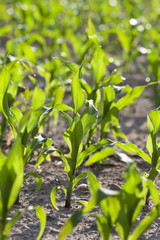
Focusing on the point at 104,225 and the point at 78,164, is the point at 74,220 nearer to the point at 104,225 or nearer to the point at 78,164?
the point at 104,225

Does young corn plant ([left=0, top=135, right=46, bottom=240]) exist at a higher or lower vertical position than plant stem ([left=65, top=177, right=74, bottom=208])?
higher

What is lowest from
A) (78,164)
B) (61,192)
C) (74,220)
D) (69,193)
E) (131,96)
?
(61,192)

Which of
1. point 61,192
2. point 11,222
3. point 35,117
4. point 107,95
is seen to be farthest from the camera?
point 107,95

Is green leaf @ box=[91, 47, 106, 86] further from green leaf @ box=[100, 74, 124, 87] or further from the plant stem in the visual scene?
the plant stem

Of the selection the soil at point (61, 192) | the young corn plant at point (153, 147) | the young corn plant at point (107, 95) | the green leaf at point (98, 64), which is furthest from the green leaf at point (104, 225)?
the green leaf at point (98, 64)

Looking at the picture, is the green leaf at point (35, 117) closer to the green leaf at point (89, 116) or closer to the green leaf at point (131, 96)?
the green leaf at point (89, 116)

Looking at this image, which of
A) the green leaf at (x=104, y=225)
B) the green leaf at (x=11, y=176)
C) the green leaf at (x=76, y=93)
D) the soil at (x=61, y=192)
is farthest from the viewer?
the green leaf at (x=76, y=93)

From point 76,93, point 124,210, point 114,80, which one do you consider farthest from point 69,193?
point 114,80

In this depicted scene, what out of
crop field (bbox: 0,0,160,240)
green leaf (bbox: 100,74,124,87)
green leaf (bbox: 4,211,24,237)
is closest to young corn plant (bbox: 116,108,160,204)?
Result: crop field (bbox: 0,0,160,240)

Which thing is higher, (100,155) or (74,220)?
(100,155)

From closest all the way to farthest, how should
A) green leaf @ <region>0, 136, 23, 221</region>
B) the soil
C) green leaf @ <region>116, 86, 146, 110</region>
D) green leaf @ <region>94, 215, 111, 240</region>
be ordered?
green leaf @ <region>0, 136, 23, 221</region>
green leaf @ <region>94, 215, 111, 240</region>
the soil
green leaf @ <region>116, 86, 146, 110</region>

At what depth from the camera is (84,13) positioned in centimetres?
721

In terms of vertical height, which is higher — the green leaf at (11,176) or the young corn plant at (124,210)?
the green leaf at (11,176)

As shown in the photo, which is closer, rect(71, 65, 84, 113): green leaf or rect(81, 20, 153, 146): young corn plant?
rect(71, 65, 84, 113): green leaf
